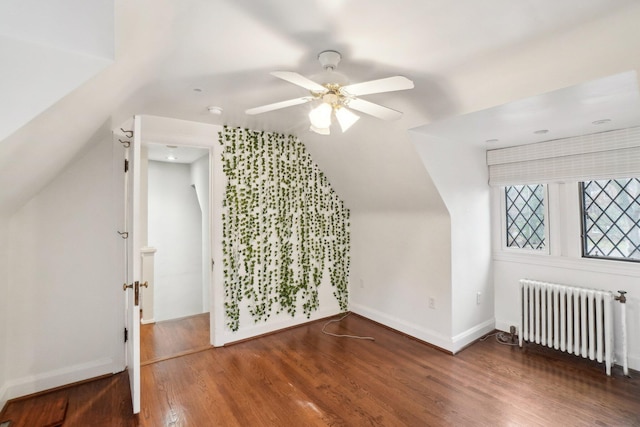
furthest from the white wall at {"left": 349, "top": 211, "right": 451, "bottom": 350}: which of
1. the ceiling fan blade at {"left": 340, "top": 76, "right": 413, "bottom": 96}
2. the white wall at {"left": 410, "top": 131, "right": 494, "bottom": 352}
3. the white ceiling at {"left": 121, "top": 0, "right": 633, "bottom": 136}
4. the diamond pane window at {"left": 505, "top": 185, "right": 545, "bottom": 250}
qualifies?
the ceiling fan blade at {"left": 340, "top": 76, "right": 413, "bottom": 96}

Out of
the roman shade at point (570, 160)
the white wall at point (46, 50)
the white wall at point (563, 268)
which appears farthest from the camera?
the white wall at point (563, 268)

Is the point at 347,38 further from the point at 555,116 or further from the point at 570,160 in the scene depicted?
the point at 570,160

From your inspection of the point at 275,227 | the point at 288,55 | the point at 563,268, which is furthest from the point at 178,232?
the point at 563,268

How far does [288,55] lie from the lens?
69.6 inches

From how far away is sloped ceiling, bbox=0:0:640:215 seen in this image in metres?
1.33

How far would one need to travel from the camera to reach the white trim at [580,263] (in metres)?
2.70

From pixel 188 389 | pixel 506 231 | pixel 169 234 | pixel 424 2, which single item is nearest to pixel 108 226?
pixel 188 389

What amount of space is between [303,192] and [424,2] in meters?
2.68

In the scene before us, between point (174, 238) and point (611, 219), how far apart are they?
19.0 ft

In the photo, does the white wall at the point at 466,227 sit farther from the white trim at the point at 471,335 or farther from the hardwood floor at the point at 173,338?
the hardwood floor at the point at 173,338

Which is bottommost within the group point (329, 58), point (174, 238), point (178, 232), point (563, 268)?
point (563, 268)

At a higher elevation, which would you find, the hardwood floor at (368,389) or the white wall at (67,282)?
the white wall at (67,282)

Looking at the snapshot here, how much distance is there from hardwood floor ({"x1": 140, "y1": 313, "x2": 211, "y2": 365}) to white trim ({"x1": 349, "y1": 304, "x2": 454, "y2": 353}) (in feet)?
6.47

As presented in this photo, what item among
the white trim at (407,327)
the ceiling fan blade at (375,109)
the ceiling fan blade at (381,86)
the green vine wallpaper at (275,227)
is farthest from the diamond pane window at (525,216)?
the ceiling fan blade at (381,86)
